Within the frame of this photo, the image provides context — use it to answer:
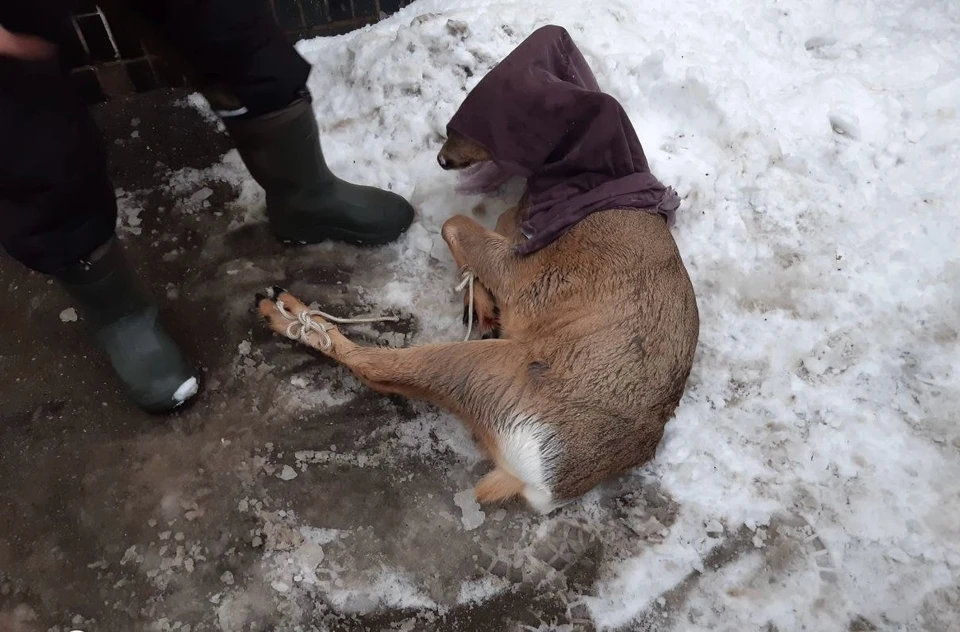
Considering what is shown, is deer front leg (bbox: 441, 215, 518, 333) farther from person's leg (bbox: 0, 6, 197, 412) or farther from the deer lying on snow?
person's leg (bbox: 0, 6, 197, 412)

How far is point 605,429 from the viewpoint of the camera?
2434 millimetres

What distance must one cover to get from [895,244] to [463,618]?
266 cm

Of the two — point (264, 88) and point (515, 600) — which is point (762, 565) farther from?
point (264, 88)

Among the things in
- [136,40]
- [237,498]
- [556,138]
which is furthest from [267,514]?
[136,40]

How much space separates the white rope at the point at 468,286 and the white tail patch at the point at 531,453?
64 cm

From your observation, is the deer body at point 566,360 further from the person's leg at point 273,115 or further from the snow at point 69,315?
the snow at point 69,315

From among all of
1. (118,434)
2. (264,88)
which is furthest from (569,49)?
(118,434)

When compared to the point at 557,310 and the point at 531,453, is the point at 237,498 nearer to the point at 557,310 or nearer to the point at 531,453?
the point at 531,453

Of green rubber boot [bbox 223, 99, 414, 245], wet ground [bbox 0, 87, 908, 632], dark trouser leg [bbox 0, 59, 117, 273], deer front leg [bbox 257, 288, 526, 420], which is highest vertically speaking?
dark trouser leg [bbox 0, 59, 117, 273]

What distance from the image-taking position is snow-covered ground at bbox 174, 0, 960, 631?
253 cm

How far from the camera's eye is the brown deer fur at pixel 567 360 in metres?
2.45

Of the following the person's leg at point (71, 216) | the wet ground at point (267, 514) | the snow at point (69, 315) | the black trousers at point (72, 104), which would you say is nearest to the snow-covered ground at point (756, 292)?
the wet ground at point (267, 514)

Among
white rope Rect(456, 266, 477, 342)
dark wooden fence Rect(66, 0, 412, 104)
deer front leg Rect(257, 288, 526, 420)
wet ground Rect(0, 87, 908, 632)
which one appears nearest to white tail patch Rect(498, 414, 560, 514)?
deer front leg Rect(257, 288, 526, 420)

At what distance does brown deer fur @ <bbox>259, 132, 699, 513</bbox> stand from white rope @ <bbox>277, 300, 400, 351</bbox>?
0.10ft
